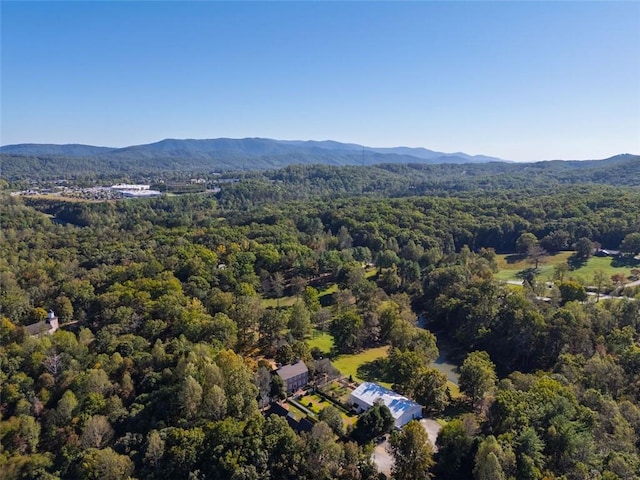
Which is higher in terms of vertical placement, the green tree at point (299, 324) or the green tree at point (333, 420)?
the green tree at point (299, 324)

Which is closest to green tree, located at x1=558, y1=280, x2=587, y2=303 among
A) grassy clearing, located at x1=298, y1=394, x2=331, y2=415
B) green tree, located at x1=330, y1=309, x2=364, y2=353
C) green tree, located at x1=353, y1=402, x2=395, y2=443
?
green tree, located at x1=330, y1=309, x2=364, y2=353

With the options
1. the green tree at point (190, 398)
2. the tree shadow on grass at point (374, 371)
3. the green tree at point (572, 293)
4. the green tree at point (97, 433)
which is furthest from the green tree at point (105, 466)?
the green tree at point (572, 293)

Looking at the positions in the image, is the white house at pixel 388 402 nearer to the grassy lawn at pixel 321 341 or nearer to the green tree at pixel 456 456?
the green tree at pixel 456 456

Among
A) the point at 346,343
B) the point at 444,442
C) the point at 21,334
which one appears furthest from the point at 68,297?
the point at 444,442

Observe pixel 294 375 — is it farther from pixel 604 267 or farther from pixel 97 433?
pixel 604 267

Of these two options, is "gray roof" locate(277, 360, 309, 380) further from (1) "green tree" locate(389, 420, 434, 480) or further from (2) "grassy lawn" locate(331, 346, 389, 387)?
(1) "green tree" locate(389, 420, 434, 480)
